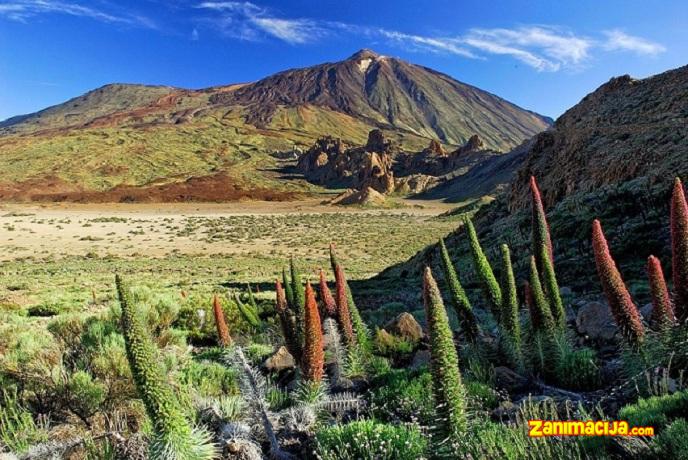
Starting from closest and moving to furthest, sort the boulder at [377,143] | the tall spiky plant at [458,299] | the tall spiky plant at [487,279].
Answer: the tall spiky plant at [458,299]
the tall spiky plant at [487,279]
the boulder at [377,143]

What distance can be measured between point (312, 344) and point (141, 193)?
78.3 metres

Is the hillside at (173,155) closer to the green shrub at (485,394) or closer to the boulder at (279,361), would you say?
the boulder at (279,361)

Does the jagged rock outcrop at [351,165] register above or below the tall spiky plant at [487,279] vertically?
above

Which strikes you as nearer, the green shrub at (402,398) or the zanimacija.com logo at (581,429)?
the zanimacija.com logo at (581,429)

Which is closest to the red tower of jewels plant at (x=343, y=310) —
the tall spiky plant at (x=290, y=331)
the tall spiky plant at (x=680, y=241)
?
the tall spiky plant at (x=290, y=331)

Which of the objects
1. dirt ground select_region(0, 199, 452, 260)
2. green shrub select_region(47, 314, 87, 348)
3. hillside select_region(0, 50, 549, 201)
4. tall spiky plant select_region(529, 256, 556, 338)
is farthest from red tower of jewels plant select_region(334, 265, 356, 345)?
hillside select_region(0, 50, 549, 201)

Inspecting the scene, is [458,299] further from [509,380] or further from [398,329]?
[398,329]

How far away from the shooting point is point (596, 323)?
6539 millimetres

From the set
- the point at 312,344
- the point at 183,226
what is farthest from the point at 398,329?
the point at 183,226

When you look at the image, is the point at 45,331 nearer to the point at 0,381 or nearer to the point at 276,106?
the point at 0,381

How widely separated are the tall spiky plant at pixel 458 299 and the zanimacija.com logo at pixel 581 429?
7.14ft

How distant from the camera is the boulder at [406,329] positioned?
8078 millimetres

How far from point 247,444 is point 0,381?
3679 millimetres

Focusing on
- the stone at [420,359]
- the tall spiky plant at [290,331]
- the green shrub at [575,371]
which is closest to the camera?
the green shrub at [575,371]
